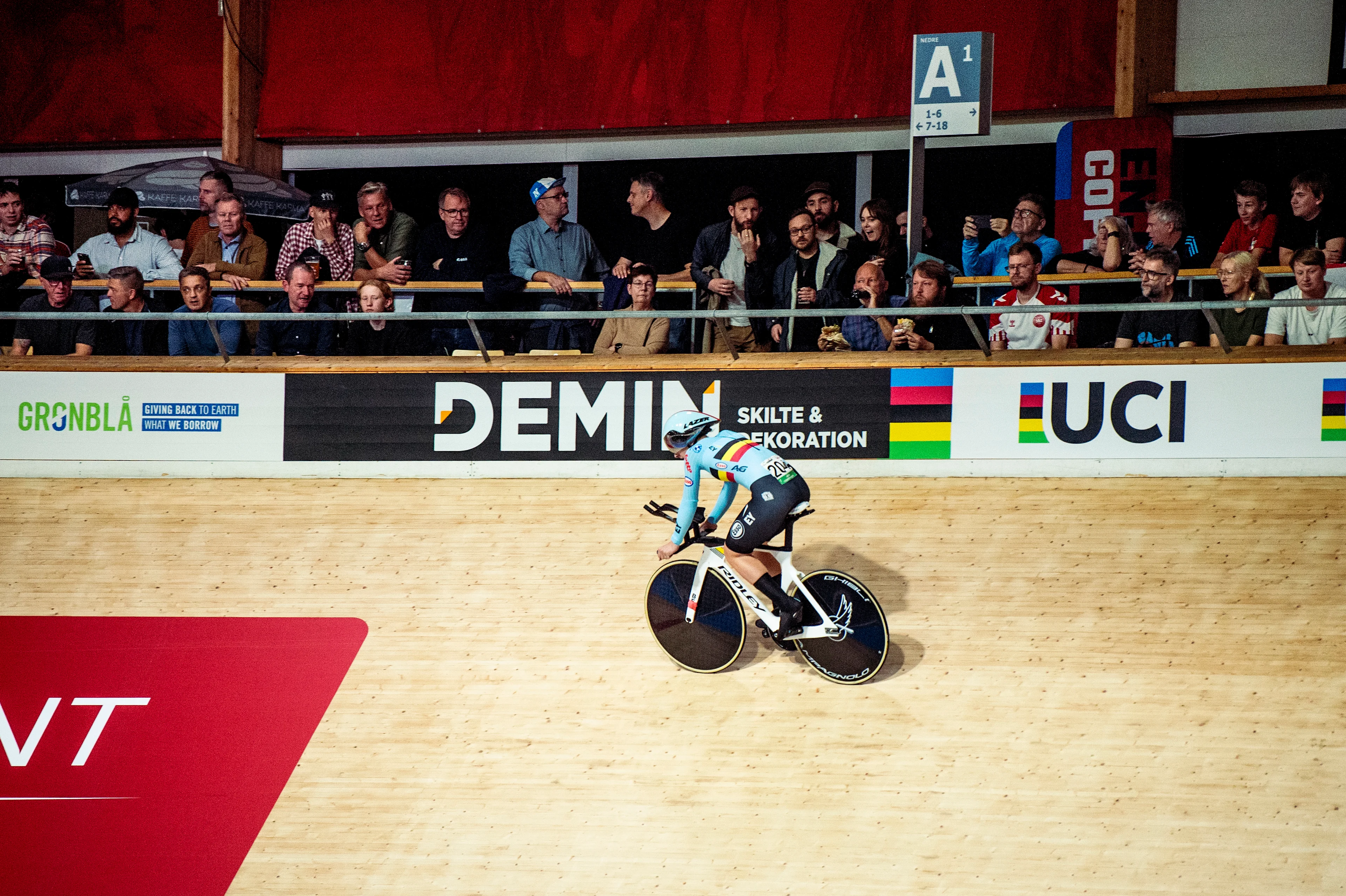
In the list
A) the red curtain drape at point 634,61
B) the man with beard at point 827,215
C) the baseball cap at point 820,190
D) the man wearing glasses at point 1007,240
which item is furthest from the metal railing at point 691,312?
the red curtain drape at point 634,61

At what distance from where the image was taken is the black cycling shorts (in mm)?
5484

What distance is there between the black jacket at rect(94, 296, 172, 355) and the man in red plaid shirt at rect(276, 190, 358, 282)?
2.83ft

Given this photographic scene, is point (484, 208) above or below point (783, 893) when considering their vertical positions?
above

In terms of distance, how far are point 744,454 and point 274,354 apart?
3.58 m

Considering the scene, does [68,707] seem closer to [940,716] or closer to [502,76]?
[940,716]

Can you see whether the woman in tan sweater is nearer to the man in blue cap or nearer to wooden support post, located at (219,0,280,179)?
the man in blue cap

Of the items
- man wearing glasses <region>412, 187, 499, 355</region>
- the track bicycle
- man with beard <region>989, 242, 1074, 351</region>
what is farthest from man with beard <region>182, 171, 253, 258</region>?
man with beard <region>989, 242, 1074, 351</region>

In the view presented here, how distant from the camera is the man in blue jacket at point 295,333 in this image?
7.53m

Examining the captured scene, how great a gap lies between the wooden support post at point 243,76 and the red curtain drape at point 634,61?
0.11 metres

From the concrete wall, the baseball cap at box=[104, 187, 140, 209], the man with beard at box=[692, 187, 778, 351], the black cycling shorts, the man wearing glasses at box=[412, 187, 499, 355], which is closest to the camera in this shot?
the black cycling shorts

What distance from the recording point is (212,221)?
841cm

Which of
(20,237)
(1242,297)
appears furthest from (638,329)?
(20,237)

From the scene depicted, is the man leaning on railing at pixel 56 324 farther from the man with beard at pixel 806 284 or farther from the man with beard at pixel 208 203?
the man with beard at pixel 806 284

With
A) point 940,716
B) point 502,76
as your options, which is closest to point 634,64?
point 502,76
